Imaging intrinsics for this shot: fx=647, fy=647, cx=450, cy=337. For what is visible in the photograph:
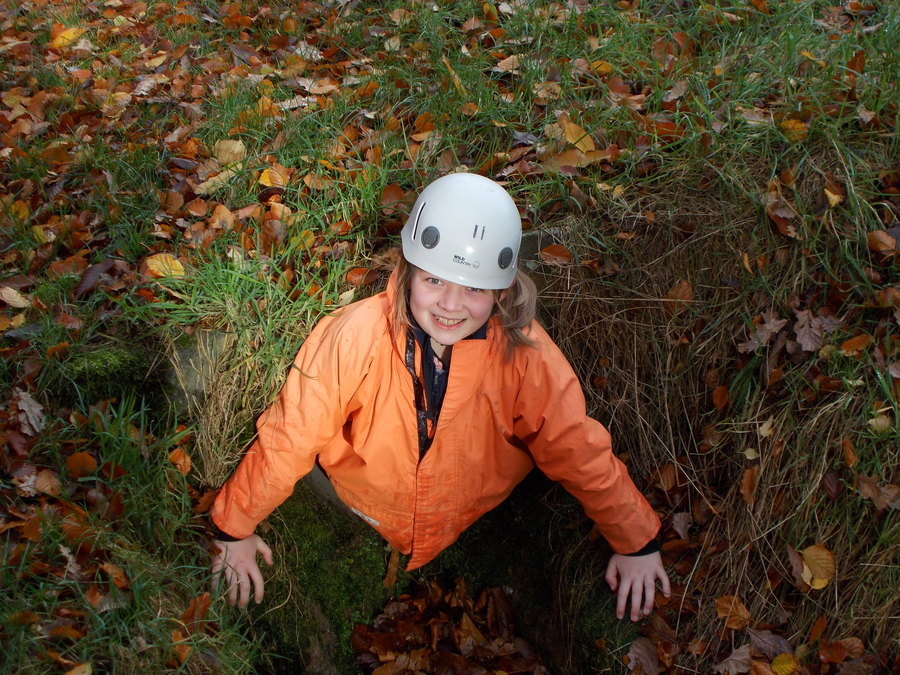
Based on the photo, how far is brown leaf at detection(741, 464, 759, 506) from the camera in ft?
7.37

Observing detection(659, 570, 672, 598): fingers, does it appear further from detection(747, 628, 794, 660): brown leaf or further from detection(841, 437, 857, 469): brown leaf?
detection(841, 437, 857, 469): brown leaf

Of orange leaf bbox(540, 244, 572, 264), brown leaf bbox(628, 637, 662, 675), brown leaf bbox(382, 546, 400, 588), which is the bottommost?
brown leaf bbox(382, 546, 400, 588)

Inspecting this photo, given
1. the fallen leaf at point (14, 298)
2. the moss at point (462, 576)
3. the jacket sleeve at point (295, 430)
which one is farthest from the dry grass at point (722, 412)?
the fallen leaf at point (14, 298)

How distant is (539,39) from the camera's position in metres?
3.32

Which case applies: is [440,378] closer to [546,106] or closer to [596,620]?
[596,620]

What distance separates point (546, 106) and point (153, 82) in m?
2.17

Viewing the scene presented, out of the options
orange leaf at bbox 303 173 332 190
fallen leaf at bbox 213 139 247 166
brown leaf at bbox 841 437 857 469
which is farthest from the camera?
fallen leaf at bbox 213 139 247 166

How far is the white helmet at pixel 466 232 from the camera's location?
2027 millimetres

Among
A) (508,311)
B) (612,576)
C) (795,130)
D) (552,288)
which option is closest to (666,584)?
(612,576)

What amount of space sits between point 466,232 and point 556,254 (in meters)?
0.79

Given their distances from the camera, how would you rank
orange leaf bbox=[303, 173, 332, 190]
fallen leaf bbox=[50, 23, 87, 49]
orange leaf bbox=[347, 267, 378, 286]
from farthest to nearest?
fallen leaf bbox=[50, 23, 87, 49] < orange leaf bbox=[303, 173, 332, 190] < orange leaf bbox=[347, 267, 378, 286]

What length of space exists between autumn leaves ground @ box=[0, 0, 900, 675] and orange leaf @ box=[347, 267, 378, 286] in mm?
14

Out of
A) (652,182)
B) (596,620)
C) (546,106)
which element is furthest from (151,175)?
(596,620)

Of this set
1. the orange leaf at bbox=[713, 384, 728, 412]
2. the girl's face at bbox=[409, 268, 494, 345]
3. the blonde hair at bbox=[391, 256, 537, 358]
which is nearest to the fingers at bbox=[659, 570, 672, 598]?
the orange leaf at bbox=[713, 384, 728, 412]
